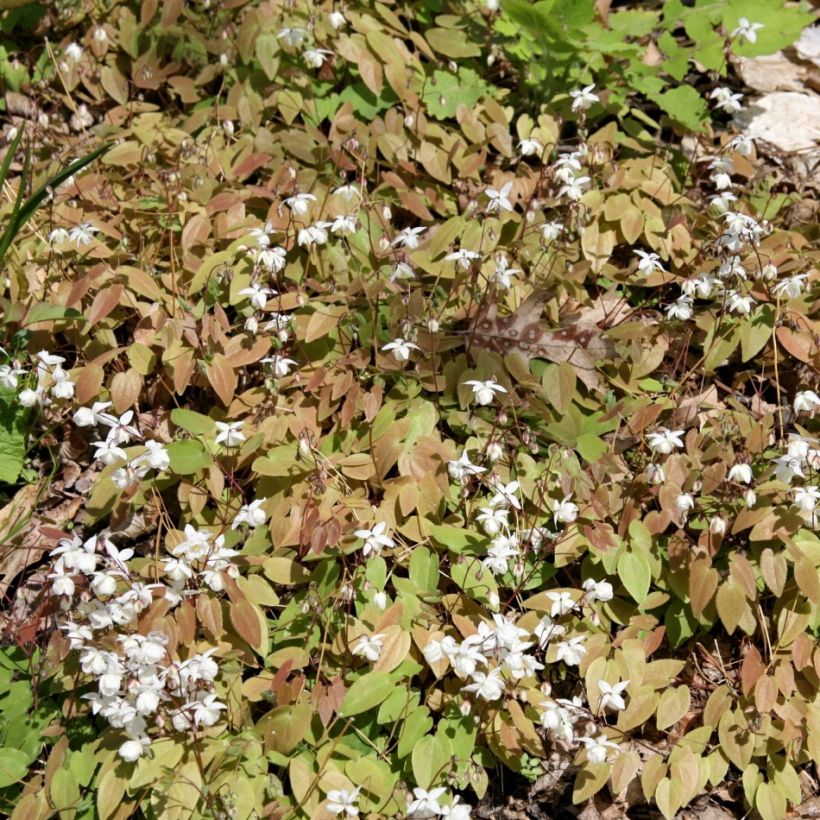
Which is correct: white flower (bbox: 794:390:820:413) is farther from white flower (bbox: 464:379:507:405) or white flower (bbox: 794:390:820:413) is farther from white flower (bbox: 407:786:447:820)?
white flower (bbox: 407:786:447:820)

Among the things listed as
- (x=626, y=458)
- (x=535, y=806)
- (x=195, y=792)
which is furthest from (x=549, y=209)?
(x=195, y=792)

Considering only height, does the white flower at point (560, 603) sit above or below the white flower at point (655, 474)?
below

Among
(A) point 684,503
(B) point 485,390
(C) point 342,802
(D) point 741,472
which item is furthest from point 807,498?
(C) point 342,802

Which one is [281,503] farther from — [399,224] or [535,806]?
[399,224]

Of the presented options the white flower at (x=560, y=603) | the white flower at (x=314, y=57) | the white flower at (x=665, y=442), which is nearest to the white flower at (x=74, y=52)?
the white flower at (x=314, y=57)

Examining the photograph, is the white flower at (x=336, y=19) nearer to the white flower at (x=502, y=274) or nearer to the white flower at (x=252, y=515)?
the white flower at (x=502, y=274)

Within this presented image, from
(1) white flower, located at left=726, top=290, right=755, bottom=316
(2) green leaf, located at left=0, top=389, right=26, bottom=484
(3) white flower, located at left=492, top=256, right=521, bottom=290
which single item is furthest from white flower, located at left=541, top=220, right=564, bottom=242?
(2) green leaf, located at left=0, top=389, right=26, bottom=484

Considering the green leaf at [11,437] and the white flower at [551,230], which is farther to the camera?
the white flower at [551,230]
